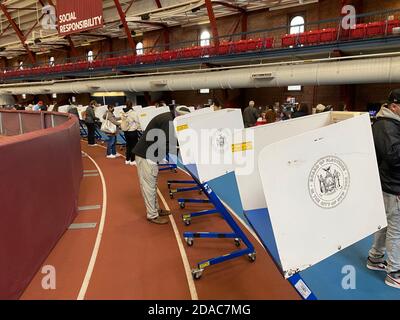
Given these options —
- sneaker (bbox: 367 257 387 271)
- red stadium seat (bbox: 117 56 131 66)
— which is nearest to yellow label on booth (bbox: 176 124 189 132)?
sneaker (bbox: 367 257 387 271)

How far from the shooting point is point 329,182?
7.09 ft

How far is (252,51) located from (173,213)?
41.5ft

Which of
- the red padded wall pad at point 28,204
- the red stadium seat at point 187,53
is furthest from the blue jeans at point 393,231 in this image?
the red stadium seat at point 187,53

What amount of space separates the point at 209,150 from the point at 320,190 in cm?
242

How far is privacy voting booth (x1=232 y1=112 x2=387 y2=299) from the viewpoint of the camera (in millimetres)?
1965

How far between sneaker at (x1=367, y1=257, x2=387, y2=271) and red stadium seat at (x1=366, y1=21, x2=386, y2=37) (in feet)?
37.9

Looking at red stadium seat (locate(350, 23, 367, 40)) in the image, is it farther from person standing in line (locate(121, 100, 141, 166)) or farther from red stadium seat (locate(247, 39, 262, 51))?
person standing in line (locate(121, 100, 141, 166))

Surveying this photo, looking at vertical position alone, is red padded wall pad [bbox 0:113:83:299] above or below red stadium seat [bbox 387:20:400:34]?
below

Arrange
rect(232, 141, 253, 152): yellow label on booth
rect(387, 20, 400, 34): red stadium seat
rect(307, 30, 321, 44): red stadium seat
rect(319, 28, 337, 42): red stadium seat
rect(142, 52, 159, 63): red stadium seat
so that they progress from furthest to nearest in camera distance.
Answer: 1. rect(142, 52, 159, 63): red stadium seat
2. rect(307, 30, 321, 44): red stadium seat
3. rect(319, 28, 337, 42): red stadium seat
4. rect(387, 20, 400, 34): red stadium seat
5. rect(232, 141, 253, 152): yellow label on booth

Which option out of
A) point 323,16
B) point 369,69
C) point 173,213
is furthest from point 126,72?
point 173,213

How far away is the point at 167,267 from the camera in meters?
4.09

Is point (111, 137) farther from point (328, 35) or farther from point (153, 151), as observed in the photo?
point (328, 35)

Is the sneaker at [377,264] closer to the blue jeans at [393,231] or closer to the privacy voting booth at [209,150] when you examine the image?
the blue jeans at [393,231]
